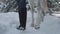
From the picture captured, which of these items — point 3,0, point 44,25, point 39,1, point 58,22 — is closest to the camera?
point 39,1

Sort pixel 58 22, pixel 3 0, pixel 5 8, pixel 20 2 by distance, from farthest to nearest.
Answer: pixel 3 0 < pixel 5 8 < pixel 58 22 < pixel 20 2

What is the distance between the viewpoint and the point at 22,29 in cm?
354

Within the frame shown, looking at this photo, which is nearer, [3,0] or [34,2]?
[34,2]

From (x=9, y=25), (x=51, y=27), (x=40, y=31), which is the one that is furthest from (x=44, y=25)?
(x=9, y=25)

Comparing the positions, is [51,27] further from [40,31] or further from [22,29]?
[22,29]

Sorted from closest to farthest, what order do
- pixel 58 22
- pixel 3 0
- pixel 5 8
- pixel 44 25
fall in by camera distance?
1. pixel 44 25
2. pixel 58 22
3. pixel 5 8
4. pixel 3 0

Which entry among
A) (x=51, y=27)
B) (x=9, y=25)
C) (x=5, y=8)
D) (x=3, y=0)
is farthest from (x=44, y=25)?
(x=3, y=0)

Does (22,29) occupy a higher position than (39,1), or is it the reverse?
(39,1)

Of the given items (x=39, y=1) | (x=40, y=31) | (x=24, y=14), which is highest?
(x=39, y=1)

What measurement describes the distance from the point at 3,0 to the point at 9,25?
4.72m

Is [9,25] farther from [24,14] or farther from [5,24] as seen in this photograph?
[24,14]

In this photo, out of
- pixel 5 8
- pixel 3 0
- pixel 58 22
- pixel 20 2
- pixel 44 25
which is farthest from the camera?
pixel 3 0

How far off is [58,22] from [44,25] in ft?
1.59

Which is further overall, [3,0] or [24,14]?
A: [3,0]
